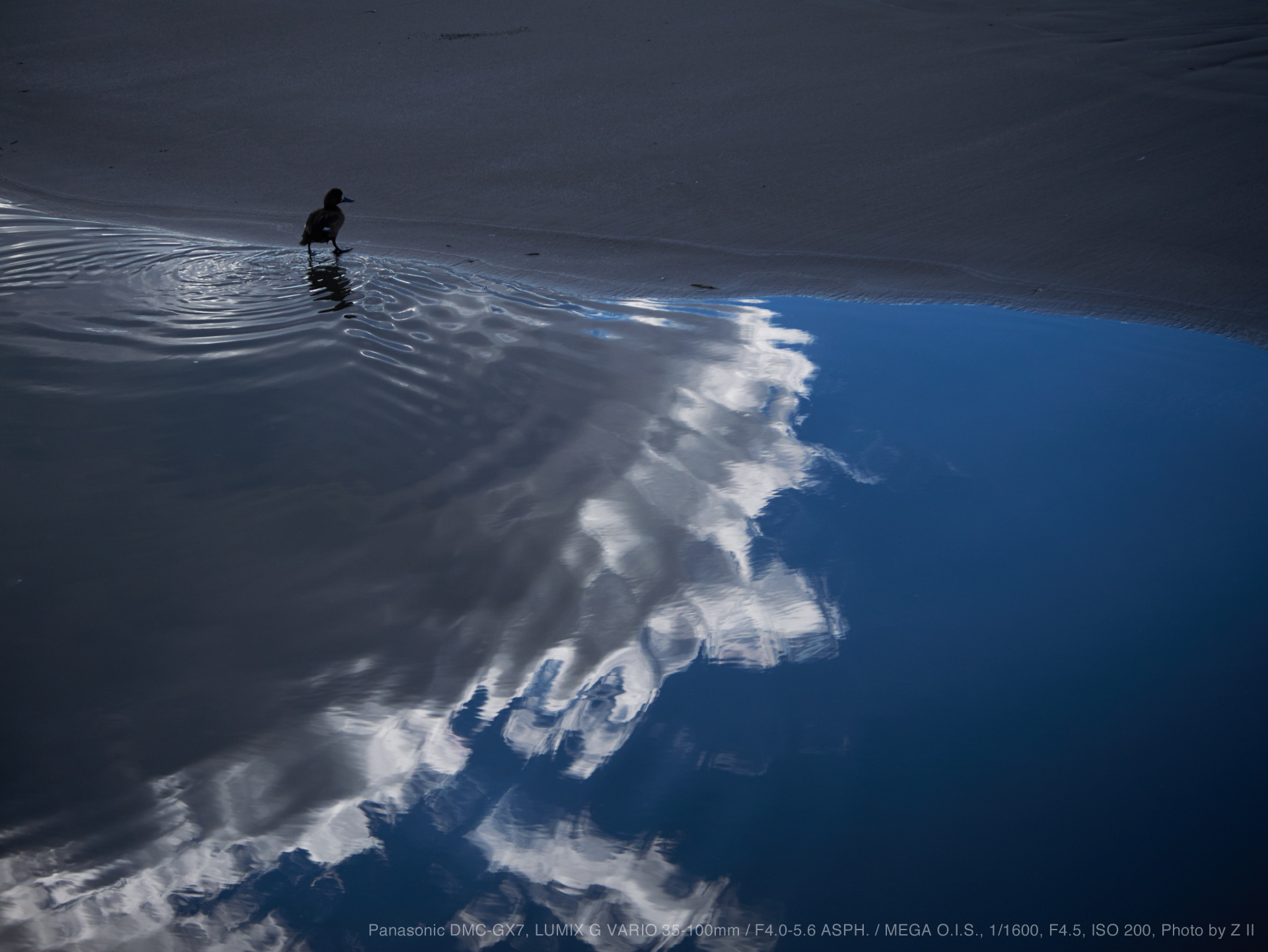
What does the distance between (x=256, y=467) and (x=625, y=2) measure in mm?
5884

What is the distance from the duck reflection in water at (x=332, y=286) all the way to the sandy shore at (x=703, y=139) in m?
0.37

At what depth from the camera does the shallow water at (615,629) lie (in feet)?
4.45

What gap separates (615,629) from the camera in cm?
183

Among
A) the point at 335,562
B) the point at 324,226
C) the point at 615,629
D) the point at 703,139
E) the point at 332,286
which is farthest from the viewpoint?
the point at 703,139

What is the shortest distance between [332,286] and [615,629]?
6.58 feet

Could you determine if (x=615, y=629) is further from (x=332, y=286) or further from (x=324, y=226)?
(x=324, y=226)

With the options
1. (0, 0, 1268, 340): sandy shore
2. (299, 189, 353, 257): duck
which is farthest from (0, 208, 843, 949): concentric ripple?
(0, 0, 1268, 340): sandy shore

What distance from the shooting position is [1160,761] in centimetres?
153

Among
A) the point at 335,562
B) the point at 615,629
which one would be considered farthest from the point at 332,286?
the point at 615,629

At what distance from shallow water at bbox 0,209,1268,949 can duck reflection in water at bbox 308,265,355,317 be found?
93mm

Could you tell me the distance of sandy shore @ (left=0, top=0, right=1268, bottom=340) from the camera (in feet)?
11.4

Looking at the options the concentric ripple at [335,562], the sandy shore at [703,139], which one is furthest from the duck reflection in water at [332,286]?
the sandy shore at [703,139]

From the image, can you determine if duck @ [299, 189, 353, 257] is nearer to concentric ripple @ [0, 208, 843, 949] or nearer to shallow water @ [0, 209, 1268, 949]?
concentric ripple @ [0, 208, 843, 949]

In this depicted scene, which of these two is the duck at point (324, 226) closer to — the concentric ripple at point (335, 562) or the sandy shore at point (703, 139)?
the sandy shore at point (703, 139)
